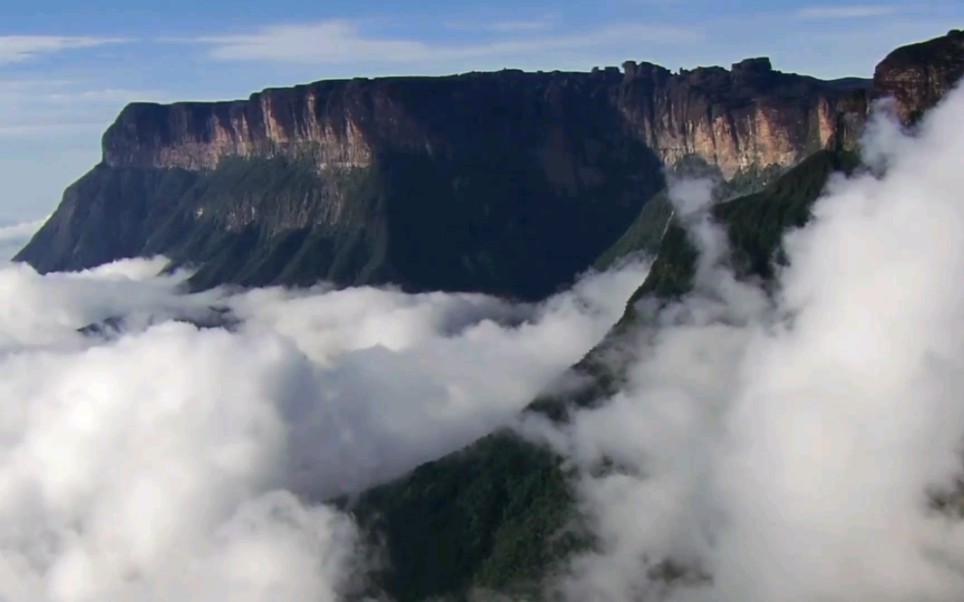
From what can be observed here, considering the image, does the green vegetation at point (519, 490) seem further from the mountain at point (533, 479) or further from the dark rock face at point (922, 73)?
the dark rock face at point (922, 73)

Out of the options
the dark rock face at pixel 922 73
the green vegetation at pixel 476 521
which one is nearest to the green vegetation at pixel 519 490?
the green vegetation at pixel 476 521

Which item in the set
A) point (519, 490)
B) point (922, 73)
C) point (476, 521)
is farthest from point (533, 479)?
point (922, 73)

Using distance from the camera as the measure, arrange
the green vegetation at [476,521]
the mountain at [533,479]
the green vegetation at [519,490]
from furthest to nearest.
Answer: the green vegetation at [519,490], the mountain at [533,479], the green vegetation at [476,521]

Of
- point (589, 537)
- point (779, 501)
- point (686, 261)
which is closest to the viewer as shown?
point (779, 501)

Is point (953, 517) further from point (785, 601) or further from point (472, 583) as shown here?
point (472, 583)

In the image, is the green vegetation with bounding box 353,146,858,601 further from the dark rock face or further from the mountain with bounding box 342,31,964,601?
the dark rock face

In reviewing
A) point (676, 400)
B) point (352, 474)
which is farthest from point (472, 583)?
point (352, 474)

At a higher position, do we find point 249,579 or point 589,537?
point 589,537

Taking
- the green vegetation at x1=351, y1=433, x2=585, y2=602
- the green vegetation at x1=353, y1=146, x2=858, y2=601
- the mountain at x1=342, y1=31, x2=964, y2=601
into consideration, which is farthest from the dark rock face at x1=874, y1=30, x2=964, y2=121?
the green vegetation at x1=351, y1=433, x2=585, y2=602
